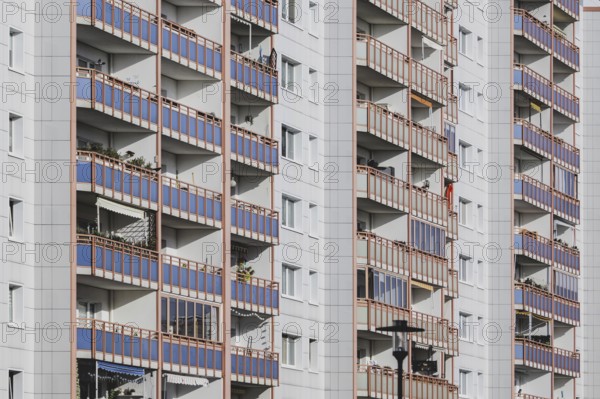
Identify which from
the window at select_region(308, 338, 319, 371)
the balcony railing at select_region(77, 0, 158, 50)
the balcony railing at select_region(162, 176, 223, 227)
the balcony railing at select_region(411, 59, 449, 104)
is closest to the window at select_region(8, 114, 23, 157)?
the balcony railing at select_region(77, 0, 158, 50)

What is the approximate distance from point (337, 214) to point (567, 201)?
32.0m

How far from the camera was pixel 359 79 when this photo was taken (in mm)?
99188

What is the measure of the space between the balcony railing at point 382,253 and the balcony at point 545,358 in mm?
16852

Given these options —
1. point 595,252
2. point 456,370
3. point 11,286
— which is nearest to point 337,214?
point 456,370

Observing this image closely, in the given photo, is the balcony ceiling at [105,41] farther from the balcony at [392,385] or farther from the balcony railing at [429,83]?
the balcony railing at [429,83]

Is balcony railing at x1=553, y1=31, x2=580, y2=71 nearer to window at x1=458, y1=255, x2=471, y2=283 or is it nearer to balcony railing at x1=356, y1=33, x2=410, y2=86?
window at x1=458, y1=255, x2=471, y2=283

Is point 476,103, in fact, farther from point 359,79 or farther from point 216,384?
point 216,384

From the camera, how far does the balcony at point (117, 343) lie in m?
74.4

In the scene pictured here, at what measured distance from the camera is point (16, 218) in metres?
72.7

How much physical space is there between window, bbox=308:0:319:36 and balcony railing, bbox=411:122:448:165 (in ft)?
→ 28.5

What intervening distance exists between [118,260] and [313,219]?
18.1 m

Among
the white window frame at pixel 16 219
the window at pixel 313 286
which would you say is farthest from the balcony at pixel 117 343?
the window at pixel 313 286

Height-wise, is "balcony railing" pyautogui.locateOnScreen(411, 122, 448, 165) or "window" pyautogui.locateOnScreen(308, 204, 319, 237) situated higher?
"balcony railing" pyautogui.locateOnScreen(411, 122, 448, 165)

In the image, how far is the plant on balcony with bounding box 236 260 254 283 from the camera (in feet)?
285
